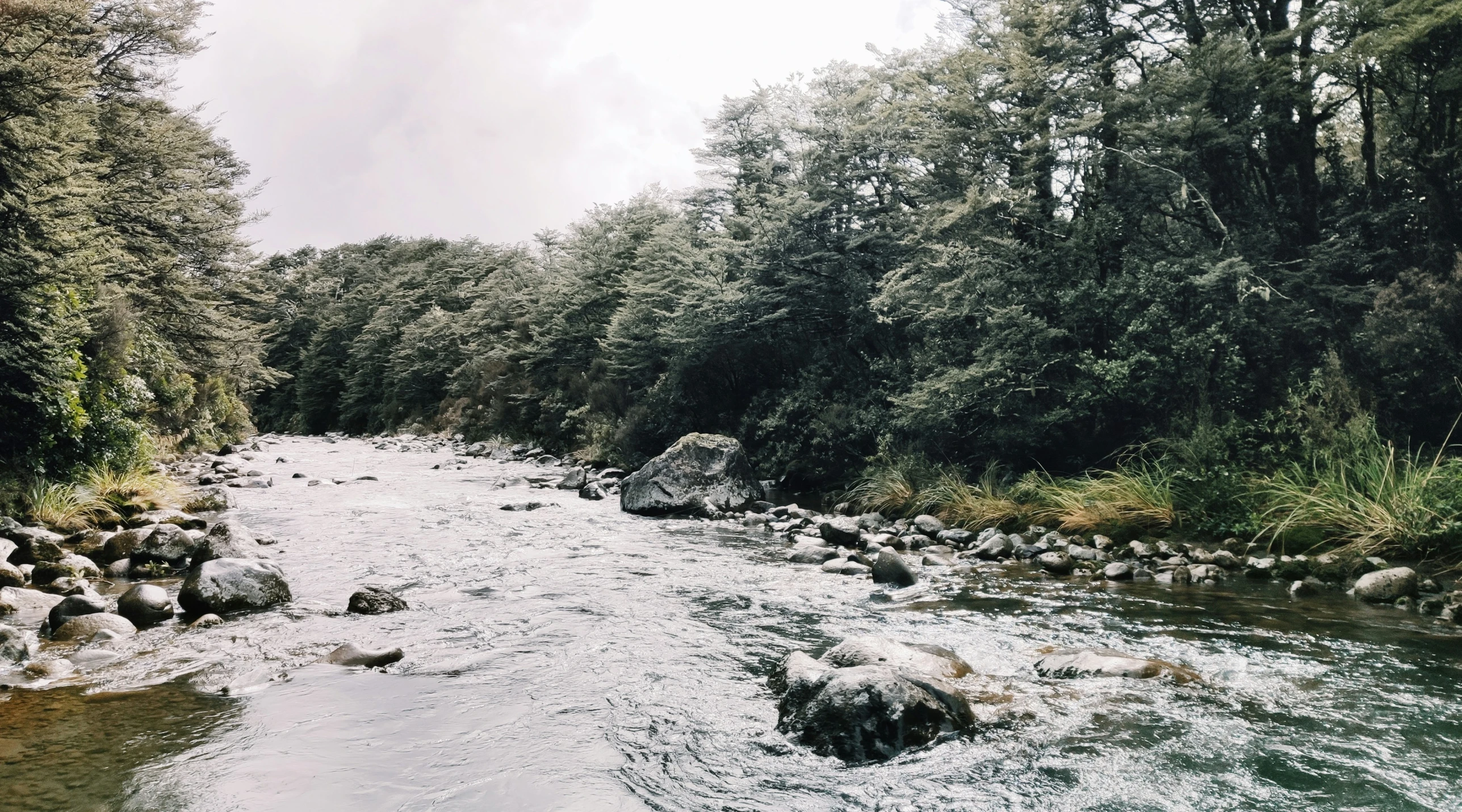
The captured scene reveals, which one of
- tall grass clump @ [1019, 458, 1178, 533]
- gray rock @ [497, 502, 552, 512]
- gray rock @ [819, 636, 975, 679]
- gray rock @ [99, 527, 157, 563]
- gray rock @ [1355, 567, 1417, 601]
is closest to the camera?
gray rock @ [819, 636, 975, 679]

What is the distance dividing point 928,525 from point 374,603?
7.74 m

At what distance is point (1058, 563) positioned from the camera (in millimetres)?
8750

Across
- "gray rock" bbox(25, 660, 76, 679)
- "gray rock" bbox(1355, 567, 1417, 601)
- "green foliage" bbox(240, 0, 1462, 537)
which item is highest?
"green foliage" bbox(240, 0, 1462, 537)

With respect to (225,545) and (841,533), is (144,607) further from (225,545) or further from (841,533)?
(841,533)

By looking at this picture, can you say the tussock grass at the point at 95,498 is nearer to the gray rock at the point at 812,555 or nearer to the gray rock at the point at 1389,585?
the gray rock at the point at 812,555

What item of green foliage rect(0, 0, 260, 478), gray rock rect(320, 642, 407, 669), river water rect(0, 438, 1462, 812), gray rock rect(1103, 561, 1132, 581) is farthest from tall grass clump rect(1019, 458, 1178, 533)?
green foliage rect(0, 0, 260, 478)

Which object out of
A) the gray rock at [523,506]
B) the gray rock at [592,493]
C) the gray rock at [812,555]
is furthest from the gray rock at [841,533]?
the gray rock at [592,493]

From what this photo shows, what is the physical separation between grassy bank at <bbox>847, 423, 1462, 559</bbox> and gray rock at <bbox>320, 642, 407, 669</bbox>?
861 centimetres

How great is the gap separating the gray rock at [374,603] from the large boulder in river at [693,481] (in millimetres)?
7682

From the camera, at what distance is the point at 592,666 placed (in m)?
5.59

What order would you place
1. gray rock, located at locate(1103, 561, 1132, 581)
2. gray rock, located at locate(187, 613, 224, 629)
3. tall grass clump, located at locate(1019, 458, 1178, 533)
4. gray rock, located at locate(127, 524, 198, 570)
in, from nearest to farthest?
gray rock, located at locate(187, 613, 224, 629), gray rock, located at locate(1103, 561, 1132, 581), gray rock, located at locate(127, 524, 198, 570), tall grass clump, located at locate(1019, 458, 1178, 533)

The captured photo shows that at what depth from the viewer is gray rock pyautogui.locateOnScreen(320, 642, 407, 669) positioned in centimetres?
543

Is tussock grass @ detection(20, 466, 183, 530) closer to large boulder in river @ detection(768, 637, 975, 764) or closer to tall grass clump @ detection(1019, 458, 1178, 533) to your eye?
large boulder in river @ detection(768, 637, 975, 764)

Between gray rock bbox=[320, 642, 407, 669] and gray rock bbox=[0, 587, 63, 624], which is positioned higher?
gray rock bbox=[0, 587, 63, 624]
